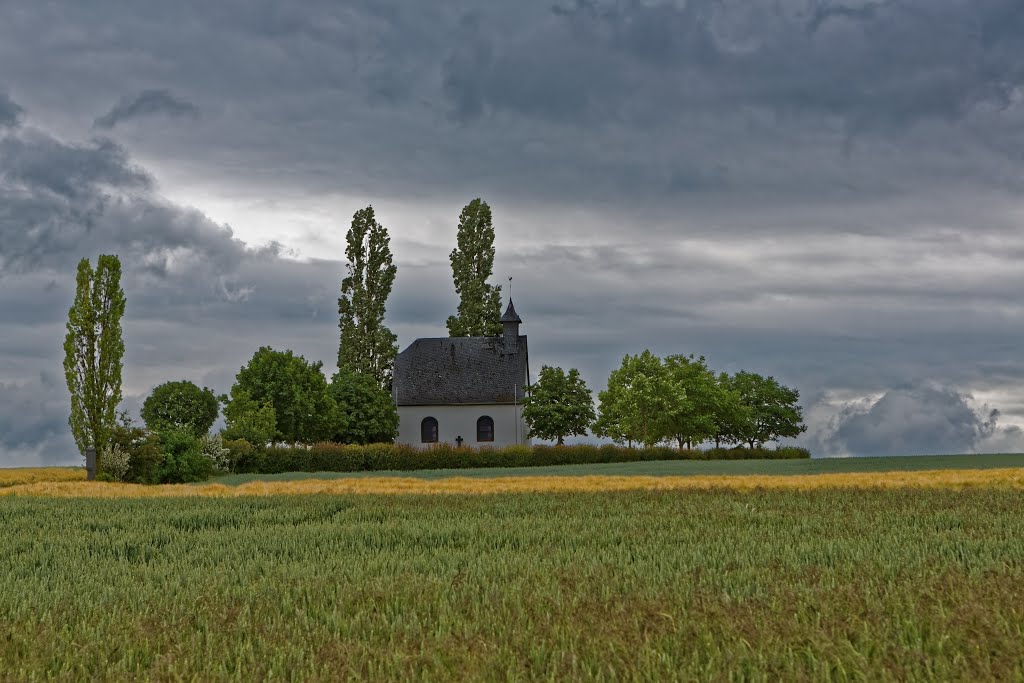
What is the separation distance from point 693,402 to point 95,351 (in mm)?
49102

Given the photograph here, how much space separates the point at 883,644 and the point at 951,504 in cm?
975

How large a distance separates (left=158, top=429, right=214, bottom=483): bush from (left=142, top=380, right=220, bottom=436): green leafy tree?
113 ft

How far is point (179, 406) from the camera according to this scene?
2630 inches

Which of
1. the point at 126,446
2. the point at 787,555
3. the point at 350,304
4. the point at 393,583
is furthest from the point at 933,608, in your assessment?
the point at 350,304

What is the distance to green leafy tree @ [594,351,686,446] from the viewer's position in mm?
67312

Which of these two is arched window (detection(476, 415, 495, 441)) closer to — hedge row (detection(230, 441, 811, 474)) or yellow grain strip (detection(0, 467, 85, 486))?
hedge row (detection(230, 441, 811, 474))

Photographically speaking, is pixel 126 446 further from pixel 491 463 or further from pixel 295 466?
pixel 491 463

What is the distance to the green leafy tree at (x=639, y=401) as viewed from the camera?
6731 cm

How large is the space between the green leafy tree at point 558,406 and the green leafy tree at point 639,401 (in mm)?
1518

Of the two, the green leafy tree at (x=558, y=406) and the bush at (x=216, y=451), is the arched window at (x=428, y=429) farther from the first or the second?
the bush at (x=216, y=451)

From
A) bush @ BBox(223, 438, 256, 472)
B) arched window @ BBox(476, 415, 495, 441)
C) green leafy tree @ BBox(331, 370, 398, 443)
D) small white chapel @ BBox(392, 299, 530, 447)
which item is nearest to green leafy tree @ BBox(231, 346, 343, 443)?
green leafy tree @ BBox(331, 370, 398, 443)

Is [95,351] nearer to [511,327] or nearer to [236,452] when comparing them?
[236,452]

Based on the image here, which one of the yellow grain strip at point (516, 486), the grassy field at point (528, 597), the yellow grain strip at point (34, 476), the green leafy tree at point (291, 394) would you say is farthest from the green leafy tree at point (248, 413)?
the grassy field at point (528, 597)

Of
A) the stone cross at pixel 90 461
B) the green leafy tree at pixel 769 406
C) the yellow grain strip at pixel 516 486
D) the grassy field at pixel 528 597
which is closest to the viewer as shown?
the grassy field at pixel 528 597
